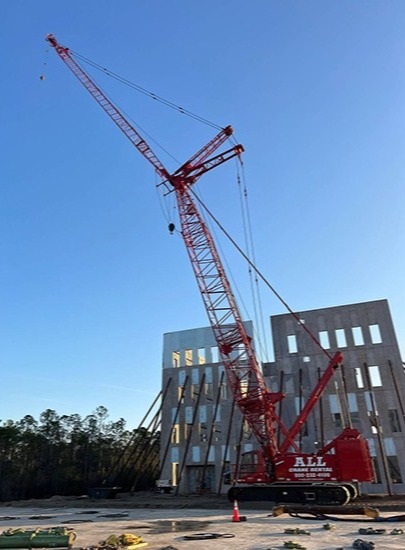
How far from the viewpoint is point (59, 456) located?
62.0 m

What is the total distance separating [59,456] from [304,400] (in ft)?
138

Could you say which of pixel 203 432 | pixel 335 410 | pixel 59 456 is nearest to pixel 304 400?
pixel 335 410

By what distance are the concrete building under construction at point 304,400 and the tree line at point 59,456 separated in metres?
13.9

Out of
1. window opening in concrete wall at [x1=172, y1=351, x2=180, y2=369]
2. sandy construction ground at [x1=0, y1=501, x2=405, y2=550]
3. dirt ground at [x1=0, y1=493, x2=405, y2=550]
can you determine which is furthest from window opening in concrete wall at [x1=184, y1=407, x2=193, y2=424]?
sandy construction ground at [x1=0, y1=501, x2=405, y2=550]

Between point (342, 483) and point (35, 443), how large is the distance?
5209 centimetres

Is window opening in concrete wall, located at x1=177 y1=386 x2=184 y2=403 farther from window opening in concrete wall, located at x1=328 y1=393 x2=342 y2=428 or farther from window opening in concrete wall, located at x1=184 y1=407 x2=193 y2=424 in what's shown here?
window opening in concrete wall, located at x1=328 y1=393 x2=342 y2=428

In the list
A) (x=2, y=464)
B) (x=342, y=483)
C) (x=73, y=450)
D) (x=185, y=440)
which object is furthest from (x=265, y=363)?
(x=2, y=464)

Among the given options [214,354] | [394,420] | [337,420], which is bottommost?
[394,420]

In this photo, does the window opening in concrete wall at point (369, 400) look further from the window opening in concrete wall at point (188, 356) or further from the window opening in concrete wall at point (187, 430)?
the window opening in concrete wall at point (188, 356)

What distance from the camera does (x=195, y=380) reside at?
4294 centimetres

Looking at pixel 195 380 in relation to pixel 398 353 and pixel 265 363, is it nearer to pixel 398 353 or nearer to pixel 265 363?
pixel 265 363

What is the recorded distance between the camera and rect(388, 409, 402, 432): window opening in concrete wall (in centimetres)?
3341

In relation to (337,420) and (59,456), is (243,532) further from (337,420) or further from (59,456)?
(59,456)

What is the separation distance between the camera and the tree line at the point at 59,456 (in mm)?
57312
